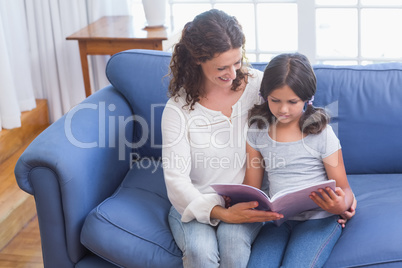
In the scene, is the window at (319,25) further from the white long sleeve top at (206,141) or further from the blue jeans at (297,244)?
the blue jeans at (297,244)

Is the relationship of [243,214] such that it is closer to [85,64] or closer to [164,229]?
[164,229]

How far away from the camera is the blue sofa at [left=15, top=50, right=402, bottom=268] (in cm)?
182

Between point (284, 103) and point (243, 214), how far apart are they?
37 centimetres

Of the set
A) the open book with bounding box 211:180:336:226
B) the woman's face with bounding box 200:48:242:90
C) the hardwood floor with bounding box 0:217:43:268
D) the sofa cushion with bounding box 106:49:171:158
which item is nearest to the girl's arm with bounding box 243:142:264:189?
the open book with bounding box 211:180:336:226

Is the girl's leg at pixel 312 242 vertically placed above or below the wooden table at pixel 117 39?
below

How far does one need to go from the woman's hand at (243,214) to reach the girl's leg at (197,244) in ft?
0.20

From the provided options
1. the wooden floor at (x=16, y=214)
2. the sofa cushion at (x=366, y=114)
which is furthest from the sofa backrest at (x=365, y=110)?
the wooden floor at (x=16, y=214)

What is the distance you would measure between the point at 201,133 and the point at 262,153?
22 cm

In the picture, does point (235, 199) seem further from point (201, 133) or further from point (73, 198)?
point (73, 198)

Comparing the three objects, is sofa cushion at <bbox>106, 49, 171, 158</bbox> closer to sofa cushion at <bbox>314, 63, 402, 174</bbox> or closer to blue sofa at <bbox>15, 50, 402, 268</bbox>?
blue sofa at <bbox>15, 50, 402, 268</bbox>

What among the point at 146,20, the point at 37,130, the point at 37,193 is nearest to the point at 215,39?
the point at 37,193

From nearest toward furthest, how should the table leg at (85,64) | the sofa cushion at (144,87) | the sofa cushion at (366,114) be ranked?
the sofa cushion at (366,114), the sofa cushion at (144,87), the table leg at (85,64)

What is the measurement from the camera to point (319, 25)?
3.56 meters

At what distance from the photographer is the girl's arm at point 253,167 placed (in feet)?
6.34
